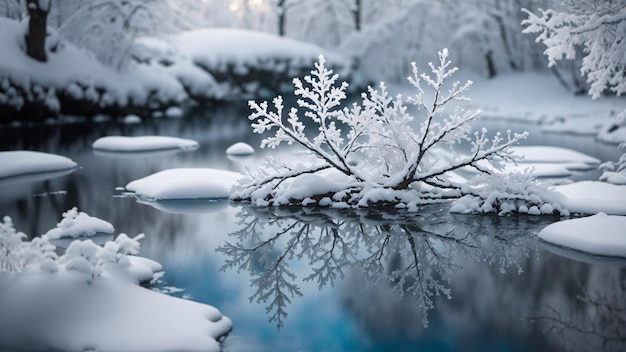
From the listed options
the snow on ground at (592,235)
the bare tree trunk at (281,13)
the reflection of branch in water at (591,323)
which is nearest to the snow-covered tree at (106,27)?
the bare tree trunk at (281,13)

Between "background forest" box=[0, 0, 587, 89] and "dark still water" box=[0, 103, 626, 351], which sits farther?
"background forest" box=[0, 0, 587, 89]

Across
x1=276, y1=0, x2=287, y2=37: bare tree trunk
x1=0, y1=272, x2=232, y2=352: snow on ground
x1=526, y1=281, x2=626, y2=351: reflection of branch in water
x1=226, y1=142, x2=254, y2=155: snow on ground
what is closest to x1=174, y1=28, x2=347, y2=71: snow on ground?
x1=276, y1=0, x2=287, y2=37: bare tree trunk

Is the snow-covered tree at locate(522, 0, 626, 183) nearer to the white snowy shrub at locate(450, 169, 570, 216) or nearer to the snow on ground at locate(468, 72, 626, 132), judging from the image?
the white snowy shrub at locate(450, 169, 570, 216)

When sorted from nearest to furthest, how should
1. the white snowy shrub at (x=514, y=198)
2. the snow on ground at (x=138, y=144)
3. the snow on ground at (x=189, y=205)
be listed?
the white snowy shrub at (x=514, y=198), the snow on ground at (x=189, y=205), the snow on ground at (x=138, y=144)

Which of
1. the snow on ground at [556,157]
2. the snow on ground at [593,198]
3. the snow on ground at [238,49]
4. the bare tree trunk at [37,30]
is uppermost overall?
the bare tree trunk at [37,30]

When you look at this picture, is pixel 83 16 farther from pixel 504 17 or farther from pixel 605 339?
pixel 605 339

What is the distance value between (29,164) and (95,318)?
26.7 ft

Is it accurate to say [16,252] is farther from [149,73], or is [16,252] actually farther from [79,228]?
[149,73]

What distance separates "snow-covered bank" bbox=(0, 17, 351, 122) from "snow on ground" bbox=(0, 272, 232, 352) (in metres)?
15.3

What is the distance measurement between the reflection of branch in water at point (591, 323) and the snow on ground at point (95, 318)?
2.50 meters

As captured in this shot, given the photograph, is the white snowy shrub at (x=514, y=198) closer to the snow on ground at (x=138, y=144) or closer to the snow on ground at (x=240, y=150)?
the snow on ground at (x=240, y=150)

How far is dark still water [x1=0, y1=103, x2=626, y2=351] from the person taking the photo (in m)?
5.01

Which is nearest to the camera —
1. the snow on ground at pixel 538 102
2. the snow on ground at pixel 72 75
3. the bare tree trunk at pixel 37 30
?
the snow on ground at pixel 72 75

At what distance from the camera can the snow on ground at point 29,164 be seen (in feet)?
37.9
